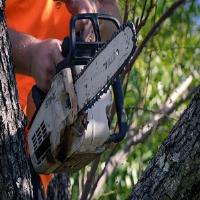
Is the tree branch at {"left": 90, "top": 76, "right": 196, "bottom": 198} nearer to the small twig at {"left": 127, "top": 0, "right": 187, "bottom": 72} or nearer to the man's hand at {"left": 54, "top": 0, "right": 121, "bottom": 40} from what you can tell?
the small twig at {"left": 127, "top": 0, "right": 187, "bottom": 72}

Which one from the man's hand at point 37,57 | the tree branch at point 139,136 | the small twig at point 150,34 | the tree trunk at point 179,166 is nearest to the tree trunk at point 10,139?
the man's hand at point 37,57

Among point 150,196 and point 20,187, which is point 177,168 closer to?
point 150,196

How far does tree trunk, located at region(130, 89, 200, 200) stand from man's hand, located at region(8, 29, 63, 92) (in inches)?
16.9

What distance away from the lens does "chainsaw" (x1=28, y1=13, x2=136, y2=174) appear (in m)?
1.63

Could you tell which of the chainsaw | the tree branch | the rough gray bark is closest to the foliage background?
the tree branch

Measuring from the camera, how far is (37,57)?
175 cm

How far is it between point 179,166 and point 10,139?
41 centimetres

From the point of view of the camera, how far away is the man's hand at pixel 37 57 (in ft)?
5.71

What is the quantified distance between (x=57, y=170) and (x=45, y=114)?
17 cm

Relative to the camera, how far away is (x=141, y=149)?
348 cm

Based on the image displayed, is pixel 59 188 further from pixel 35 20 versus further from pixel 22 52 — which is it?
pixel 22 52

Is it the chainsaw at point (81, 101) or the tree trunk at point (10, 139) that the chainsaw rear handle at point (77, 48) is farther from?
the tree trunk at point (10, 139)

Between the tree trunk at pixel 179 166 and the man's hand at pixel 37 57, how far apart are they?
0.43 m

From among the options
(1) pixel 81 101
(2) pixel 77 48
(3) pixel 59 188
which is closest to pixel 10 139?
(1) pixel 81 101
